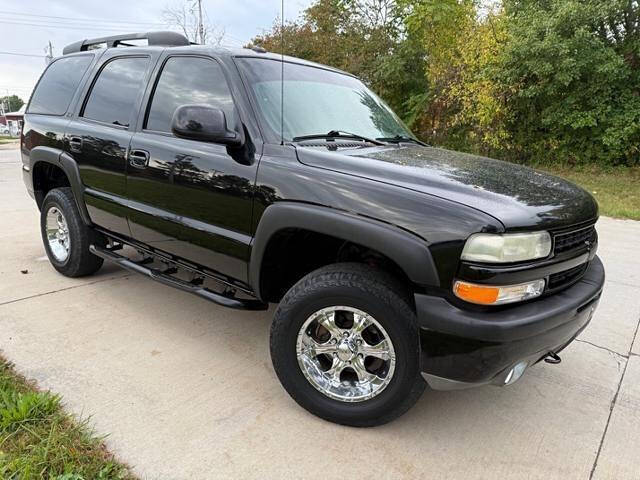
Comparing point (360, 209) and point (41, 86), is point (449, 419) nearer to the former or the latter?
point (360, 209)

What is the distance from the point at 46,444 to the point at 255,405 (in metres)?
0.97

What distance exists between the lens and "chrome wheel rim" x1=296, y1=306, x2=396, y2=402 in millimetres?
2340

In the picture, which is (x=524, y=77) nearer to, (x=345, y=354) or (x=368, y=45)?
(x=368, y=45)

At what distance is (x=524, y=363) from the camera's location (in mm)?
2180

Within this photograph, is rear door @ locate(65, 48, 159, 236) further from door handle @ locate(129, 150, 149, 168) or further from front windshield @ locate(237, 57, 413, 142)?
front windshield @ locate(237, 57, 413, 142)

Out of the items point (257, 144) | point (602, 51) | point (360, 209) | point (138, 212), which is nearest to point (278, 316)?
point (360, 209)

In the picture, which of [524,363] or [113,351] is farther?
[113,351]

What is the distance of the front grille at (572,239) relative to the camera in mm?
2208

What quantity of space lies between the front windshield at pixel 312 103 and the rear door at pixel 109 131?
3.23 ft

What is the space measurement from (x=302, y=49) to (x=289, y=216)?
21.2 m

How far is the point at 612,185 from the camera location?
38.1ft

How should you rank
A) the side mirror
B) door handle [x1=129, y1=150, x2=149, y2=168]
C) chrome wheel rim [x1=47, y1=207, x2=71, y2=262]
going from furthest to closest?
1. chrome wheel rim [x1=47, y1=207, x2=71, y2=262]
2. door handle [x1=129, y1=150, x2=149, y2=168]
3. the side mirror

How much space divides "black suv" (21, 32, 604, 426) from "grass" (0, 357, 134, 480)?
36.2 inches

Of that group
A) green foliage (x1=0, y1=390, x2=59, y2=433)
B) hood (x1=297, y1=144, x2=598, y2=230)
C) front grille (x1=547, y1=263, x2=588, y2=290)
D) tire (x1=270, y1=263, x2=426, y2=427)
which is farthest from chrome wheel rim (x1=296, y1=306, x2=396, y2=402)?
green foliage (x1=0, y1=390, x2=59, y2=433)
